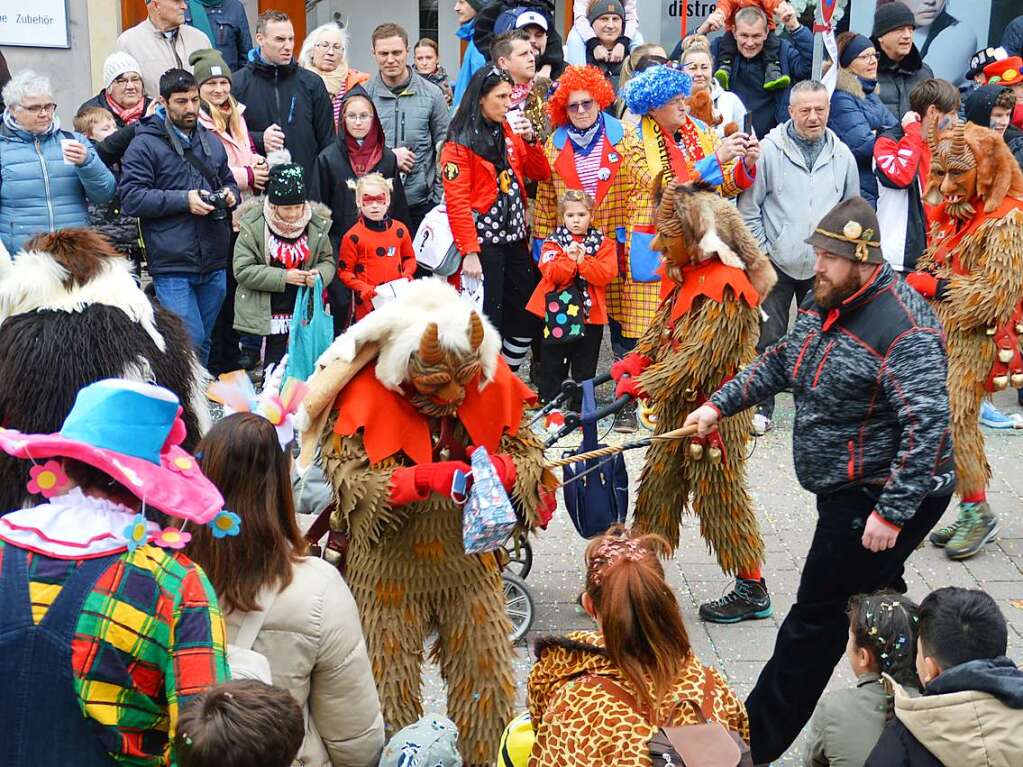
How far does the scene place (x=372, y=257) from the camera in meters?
7.91

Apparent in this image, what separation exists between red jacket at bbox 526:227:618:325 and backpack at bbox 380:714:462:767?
4.56 metres

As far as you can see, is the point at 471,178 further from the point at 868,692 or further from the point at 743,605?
the point at 868,692

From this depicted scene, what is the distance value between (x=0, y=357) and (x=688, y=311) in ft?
8.94

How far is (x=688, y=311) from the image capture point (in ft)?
17.6

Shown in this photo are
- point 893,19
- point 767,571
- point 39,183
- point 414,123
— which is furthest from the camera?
point 893,19

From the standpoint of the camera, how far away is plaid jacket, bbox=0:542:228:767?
8.22 feet

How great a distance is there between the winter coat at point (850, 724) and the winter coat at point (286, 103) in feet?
19.7

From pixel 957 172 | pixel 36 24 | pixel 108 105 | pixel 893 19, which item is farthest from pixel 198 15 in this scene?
pixel 957 172

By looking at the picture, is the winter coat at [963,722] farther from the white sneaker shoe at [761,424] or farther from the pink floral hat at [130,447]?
the white sneaker shoe at [761,424]

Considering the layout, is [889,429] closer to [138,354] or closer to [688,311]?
[688,311]

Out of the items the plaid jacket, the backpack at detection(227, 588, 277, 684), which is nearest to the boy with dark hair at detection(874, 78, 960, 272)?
the backpack at detection(227, 588, 277, 684)

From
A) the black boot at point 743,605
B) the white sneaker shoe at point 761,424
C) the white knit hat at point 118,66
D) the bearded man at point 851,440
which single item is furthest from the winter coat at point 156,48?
the bearded man at point 851,440

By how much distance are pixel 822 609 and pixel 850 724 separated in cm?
79

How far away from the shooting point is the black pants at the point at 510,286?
826cm
